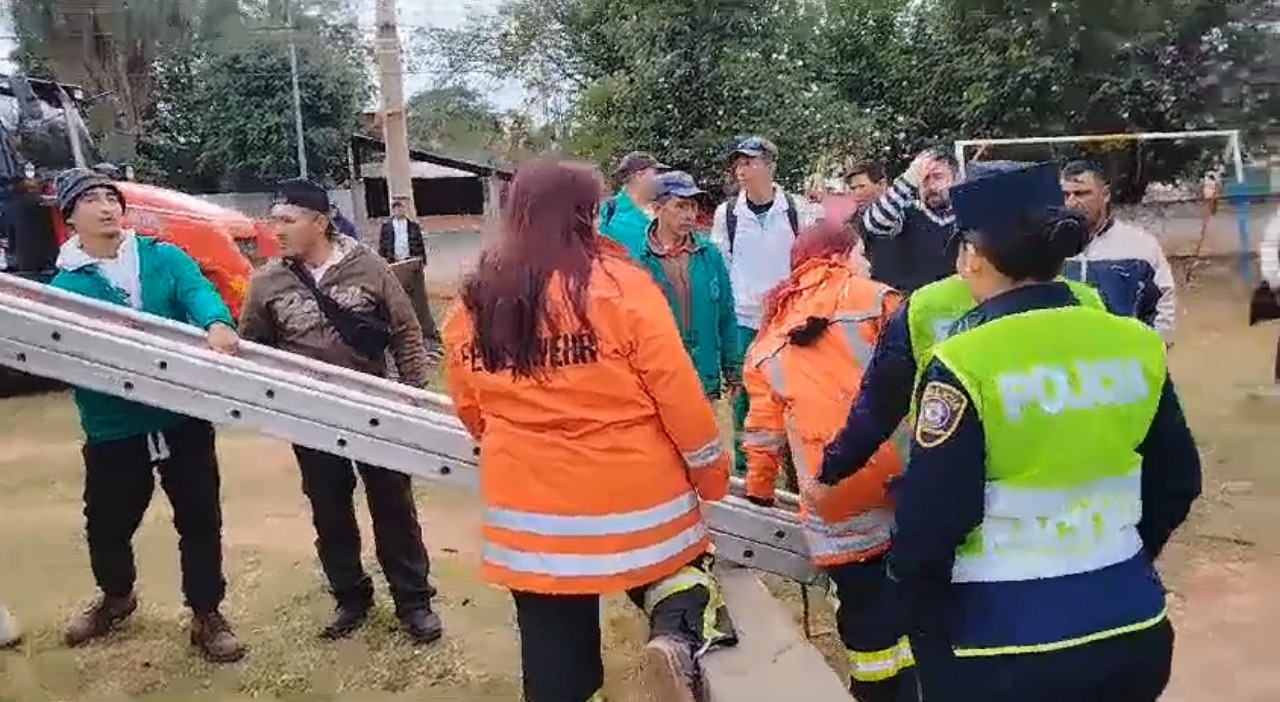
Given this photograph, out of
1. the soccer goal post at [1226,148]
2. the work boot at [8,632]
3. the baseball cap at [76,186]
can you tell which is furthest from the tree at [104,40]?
the baseball cap at [76,186]

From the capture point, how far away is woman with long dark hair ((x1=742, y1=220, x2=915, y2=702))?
3455 millimetres

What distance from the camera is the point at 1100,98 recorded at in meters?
18.6

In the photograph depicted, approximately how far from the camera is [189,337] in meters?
4.57

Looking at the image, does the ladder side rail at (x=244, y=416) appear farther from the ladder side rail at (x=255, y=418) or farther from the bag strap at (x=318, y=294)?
the bag strap at (x=318, y=294)

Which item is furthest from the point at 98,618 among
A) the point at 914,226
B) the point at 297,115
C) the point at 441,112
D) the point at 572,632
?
the point at 297,115

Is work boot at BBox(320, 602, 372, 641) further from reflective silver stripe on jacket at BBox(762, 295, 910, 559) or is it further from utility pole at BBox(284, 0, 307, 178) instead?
utility pole at BBox(284, 0, 307, 178)

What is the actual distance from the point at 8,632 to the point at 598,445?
320 centimetres

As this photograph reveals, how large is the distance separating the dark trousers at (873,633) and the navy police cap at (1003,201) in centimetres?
147

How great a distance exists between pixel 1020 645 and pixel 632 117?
1493 cm

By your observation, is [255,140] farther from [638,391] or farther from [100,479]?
[638,391]

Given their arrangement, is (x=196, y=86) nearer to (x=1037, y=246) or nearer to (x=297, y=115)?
(x=297, y=115)

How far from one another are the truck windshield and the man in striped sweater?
881 centimetres

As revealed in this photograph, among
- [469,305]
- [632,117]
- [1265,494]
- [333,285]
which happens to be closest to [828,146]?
[632,117]

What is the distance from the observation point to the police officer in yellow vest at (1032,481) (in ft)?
7.13
